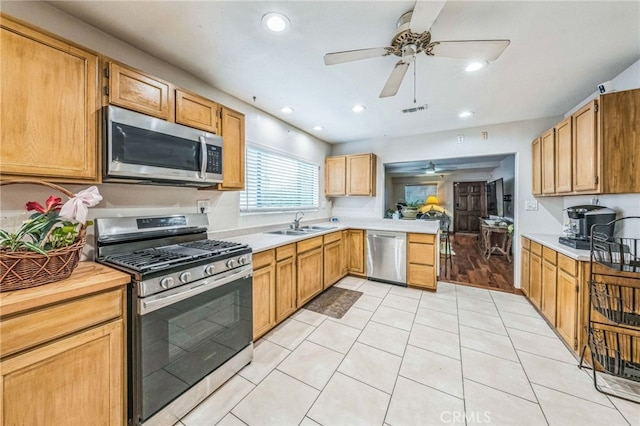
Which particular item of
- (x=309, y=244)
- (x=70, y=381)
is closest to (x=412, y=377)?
(x=309, y=244)

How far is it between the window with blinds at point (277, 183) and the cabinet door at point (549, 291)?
10.3 ft

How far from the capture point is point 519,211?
3457mm

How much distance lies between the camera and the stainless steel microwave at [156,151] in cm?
151

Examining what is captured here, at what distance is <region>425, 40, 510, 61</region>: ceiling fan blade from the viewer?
1.43 metres

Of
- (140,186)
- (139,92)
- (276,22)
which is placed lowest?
(140,186)

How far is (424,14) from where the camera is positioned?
51.1 inches

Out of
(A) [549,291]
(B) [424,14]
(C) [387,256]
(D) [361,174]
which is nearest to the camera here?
(B) [424,14]

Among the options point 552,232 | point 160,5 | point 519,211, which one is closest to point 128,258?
point 160,5

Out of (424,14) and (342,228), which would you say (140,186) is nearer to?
(424,14)

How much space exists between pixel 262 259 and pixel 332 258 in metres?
1.55

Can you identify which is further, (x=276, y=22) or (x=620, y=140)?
(x=620, y=140)

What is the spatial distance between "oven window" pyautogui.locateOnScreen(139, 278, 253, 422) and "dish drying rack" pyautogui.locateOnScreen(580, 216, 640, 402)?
8.35ft

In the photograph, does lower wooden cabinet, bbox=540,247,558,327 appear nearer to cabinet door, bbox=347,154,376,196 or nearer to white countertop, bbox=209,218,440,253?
white countertop, bbox=209,218,440,253

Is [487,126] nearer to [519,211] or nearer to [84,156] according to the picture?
[519,211]
